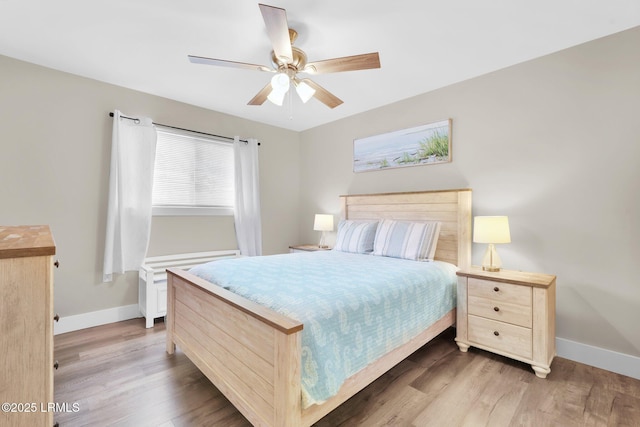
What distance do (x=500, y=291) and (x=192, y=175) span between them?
3.51 metres

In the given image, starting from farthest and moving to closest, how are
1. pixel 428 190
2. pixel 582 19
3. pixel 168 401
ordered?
pixel 428 190, pixel 582 19, pixel 168 401

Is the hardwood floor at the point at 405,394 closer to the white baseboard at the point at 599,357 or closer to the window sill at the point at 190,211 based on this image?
the white baseboard at the point at 599,357

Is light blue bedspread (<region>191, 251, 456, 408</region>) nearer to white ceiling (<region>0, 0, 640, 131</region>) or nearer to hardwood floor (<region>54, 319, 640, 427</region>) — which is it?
hardwood floor (<region>54, 319, 640, 427</region>)

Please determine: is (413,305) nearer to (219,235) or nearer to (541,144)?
(541,144)

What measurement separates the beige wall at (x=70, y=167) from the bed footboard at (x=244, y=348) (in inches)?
54.6

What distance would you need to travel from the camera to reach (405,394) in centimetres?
187

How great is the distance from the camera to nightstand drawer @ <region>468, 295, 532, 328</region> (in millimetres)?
2145

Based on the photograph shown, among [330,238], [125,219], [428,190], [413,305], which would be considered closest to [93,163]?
[125,219]

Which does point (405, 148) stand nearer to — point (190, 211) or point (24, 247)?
point (190, 211)

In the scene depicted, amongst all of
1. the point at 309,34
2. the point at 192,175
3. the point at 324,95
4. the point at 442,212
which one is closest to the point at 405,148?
the point at 442,212

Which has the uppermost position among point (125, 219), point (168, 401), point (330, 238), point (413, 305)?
point (125, 219)

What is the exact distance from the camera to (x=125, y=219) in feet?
10.0

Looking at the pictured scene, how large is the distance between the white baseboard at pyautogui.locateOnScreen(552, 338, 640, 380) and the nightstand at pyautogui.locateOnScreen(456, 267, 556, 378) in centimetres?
12

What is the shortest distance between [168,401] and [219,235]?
231 centimetres
